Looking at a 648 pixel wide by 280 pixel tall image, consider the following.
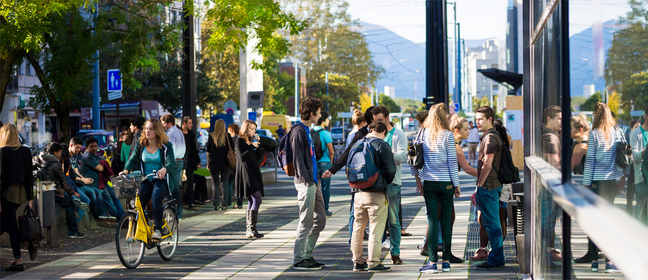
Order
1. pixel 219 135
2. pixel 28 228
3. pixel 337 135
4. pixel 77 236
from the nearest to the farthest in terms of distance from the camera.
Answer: pixel 28 228 < pixel 77 236 < pixel 219 135 < pixel 337 135

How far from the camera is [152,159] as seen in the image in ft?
28.4

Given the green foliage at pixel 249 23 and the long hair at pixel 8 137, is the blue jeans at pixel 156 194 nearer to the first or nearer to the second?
the long hair at pixel 8 137

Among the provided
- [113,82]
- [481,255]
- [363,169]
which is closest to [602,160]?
[363,169]

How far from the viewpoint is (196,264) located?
820 cm

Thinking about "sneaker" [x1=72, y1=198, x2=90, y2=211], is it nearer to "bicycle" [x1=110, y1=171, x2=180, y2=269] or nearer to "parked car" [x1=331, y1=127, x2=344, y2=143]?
"bicycle" [x1=110, y1=171, x2=180, y2=269]

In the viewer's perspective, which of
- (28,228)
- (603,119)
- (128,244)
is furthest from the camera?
(28,228)

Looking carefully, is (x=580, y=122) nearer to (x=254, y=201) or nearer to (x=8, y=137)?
(x=8, y=137)

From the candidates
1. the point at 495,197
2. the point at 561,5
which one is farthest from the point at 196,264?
the point at 561,5

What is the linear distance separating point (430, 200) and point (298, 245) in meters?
1.55

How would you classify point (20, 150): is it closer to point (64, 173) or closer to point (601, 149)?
point (64, 173)

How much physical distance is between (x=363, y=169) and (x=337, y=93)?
77504 millimetres

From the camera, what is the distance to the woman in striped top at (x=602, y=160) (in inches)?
73.9

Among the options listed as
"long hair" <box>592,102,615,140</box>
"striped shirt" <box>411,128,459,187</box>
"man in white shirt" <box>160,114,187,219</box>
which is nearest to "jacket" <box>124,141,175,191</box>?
"man in white shirt" <box>160,114,187,219</box>

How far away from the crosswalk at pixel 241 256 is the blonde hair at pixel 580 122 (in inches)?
180
